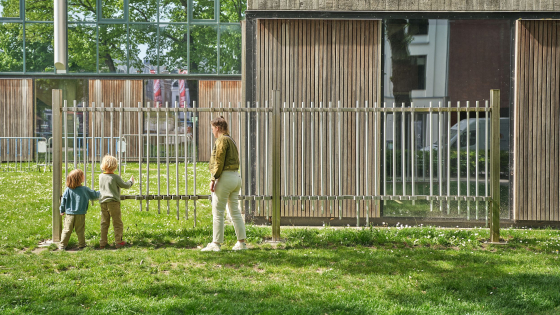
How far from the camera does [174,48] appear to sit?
23953 mm

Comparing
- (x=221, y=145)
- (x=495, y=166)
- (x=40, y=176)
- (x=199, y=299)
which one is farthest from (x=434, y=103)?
(x=40, y=176)

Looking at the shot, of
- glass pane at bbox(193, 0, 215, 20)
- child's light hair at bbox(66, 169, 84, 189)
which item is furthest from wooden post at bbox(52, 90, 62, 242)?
glass pane at bbox(193, 0, 215, 20)

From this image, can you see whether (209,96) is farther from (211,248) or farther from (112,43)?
(211,248)

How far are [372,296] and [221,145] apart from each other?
2.87 metres

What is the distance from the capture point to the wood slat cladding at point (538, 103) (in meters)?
9.63

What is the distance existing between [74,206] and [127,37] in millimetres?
17363

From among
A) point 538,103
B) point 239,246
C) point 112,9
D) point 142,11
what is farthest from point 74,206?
point 112,9

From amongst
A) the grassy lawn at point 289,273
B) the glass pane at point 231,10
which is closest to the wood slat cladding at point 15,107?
the glass pane at point 231,10

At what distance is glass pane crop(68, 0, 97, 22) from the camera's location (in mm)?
23562

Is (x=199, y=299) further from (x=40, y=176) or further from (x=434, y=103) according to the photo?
(x=40, y=176)

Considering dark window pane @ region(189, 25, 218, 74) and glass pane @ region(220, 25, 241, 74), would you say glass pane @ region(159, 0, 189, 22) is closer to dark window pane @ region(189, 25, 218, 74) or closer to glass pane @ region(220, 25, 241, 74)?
dark window pane @ region(189, 25, 218, 74)

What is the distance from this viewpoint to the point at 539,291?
218 inches

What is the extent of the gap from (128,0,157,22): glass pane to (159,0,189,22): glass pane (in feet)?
1.08

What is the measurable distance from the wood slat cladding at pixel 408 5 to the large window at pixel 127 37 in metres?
14.6
